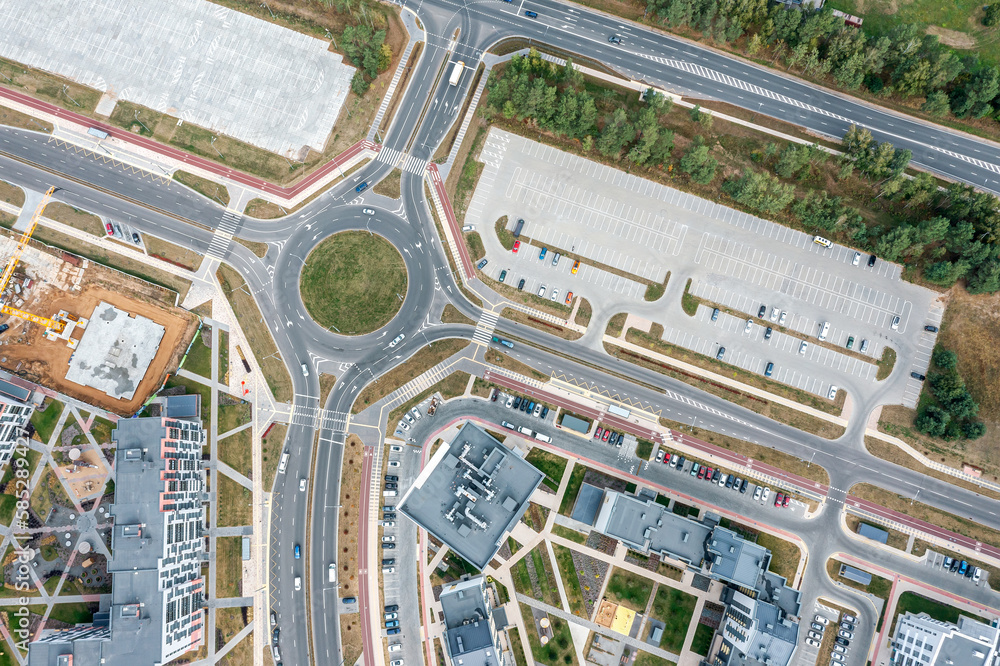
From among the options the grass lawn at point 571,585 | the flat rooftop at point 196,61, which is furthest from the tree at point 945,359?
the flat rooftop at point 196,61

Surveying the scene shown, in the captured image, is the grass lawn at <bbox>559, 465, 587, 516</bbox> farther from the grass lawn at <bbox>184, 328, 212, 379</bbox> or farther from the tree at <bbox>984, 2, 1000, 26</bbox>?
the tree at <bbox>984, 2, 1000, 26</bbox>

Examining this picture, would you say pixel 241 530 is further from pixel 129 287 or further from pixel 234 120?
pixel 234 120

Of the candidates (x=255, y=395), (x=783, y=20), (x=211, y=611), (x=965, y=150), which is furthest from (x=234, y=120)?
(x=965, y=150)

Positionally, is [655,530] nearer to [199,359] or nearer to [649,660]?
[649,660]

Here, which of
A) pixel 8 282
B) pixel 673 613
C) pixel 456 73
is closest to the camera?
pixel 673 613

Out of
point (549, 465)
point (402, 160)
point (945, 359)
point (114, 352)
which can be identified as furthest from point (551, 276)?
point (114, 352)

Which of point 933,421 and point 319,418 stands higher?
point 933,421
